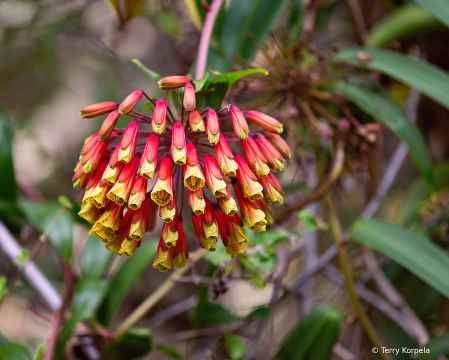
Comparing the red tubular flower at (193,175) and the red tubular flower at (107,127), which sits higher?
the red tubular flower at (107,127)

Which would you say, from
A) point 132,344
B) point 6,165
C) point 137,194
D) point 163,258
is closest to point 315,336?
point 132,344

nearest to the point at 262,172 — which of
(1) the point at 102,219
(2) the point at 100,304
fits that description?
(1) the point at 102,219

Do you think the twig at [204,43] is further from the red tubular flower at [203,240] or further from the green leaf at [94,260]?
the green leaf at [94,260]

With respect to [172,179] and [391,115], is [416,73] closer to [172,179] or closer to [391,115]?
[391,115]

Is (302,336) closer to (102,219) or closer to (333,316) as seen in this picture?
(333,316)

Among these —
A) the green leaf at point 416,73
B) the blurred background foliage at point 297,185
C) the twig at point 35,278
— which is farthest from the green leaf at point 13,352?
the green leaf at point 416,73

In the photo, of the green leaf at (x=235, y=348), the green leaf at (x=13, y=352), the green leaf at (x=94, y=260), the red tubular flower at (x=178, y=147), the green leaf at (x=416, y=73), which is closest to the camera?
the red tubular flower at (x=178, y=147)

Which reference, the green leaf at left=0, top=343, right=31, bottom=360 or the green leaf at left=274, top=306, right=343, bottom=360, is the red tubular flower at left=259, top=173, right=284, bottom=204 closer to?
the green leaf at left=274, top=306, right=343, bottom=360
